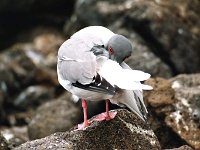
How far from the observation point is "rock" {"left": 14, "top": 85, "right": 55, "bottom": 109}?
46.1 ft

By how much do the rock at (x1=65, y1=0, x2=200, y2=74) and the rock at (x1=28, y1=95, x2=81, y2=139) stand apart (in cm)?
258

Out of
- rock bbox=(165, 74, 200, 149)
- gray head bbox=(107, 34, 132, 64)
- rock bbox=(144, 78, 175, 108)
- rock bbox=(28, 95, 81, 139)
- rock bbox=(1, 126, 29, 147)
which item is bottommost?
rock bbox=(1, 126, 29, 147)

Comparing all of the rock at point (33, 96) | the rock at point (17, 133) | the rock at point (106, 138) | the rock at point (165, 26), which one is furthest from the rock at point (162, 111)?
the rock at point (33, 96)

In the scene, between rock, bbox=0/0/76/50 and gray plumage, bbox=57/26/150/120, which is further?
rock, bbox=0/0/76/50

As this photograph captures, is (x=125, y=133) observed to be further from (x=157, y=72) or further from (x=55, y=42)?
(x=55, y=42)

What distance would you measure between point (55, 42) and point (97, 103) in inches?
205

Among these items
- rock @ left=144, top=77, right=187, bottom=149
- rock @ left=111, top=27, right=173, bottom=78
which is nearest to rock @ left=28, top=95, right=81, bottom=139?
rock @ left=111, top=27, right=173, bottom=78

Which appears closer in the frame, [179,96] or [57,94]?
[179,96]

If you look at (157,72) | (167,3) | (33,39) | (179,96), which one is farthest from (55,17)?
(179,96)

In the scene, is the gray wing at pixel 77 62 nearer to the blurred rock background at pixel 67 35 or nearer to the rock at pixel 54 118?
the blurred rock background at pixel 67 35

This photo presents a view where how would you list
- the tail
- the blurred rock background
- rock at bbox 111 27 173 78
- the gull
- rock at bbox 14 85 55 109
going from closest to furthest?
the tail
the gull
the blurred rock background
rock at bbox 111 27 173 78
rock at bbox 14 85 55 109

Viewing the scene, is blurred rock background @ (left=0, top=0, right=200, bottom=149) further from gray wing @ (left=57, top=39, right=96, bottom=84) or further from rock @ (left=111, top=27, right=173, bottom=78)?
gray wing @ (left=57, top=39, right=96, bottom=84)

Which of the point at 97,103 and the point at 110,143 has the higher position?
the point at 110,143

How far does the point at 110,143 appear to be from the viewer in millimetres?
6621
